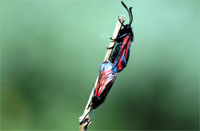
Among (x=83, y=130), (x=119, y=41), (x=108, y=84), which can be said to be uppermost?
(x=119, y=41)

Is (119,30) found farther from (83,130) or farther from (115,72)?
(83,130)

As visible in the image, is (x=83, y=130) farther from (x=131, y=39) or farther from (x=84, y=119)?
(x=131, y=39)

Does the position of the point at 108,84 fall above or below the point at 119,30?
below

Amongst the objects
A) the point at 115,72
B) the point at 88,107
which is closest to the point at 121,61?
the point at 115,72

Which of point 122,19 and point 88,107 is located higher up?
point 122,19

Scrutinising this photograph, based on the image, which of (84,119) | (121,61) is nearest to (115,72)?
(121,61)
